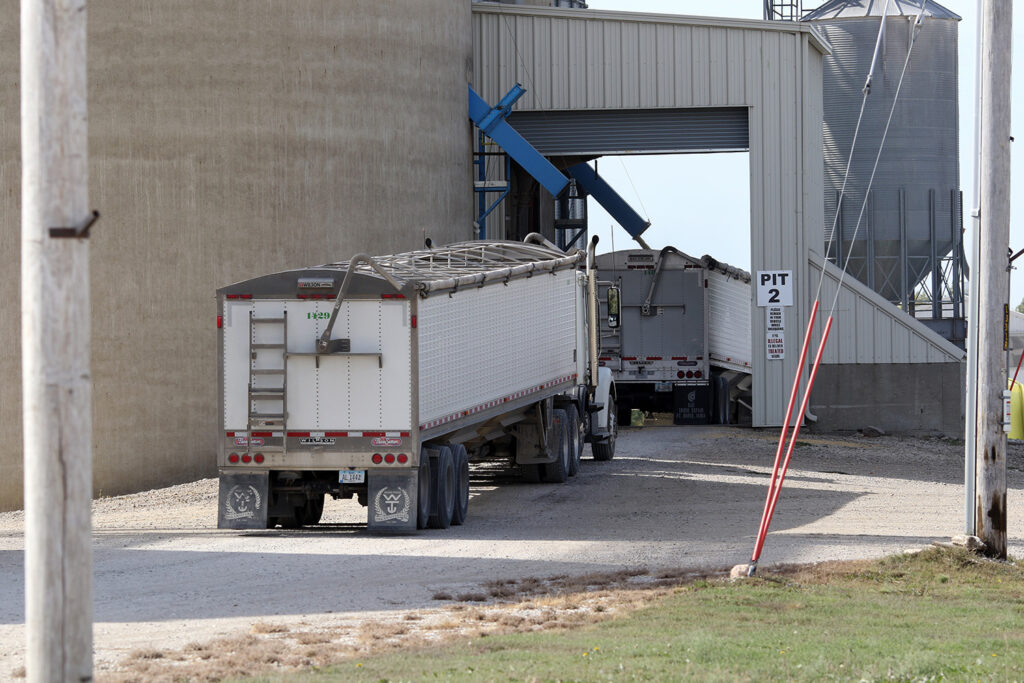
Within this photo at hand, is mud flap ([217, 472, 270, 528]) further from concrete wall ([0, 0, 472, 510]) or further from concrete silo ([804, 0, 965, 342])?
concrete silo ([804, 0, 965, 342])

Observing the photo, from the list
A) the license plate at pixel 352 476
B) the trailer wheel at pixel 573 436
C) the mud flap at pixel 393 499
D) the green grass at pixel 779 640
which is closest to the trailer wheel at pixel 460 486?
the mud flap at pixel 393 499

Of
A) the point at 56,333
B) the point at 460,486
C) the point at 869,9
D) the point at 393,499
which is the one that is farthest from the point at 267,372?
the point at 869,9

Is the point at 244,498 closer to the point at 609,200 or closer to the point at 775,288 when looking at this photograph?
the point at 775,288

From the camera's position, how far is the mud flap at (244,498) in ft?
51.9

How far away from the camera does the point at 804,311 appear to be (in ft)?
100

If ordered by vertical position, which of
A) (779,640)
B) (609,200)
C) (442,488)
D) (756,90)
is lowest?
(779,640)

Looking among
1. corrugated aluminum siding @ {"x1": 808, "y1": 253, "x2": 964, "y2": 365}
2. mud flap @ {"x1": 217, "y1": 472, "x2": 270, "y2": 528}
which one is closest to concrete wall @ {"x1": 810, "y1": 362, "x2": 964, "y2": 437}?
corrugated aluminum siding @ {"x1": 808, "y1": 253, "x2": 964, "y2": 365}

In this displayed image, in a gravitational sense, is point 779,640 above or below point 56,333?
below

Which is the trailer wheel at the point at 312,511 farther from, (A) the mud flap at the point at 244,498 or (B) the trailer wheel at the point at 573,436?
(B) the trailer wheel at the point at 573,436

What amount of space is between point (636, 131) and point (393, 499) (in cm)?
1738

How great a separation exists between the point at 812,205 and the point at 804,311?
2.35 metres

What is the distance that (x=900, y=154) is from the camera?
4244 cm

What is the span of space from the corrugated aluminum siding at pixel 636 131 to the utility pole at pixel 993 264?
17.7 meters

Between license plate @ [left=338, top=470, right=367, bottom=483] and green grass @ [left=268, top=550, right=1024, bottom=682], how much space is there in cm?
498
